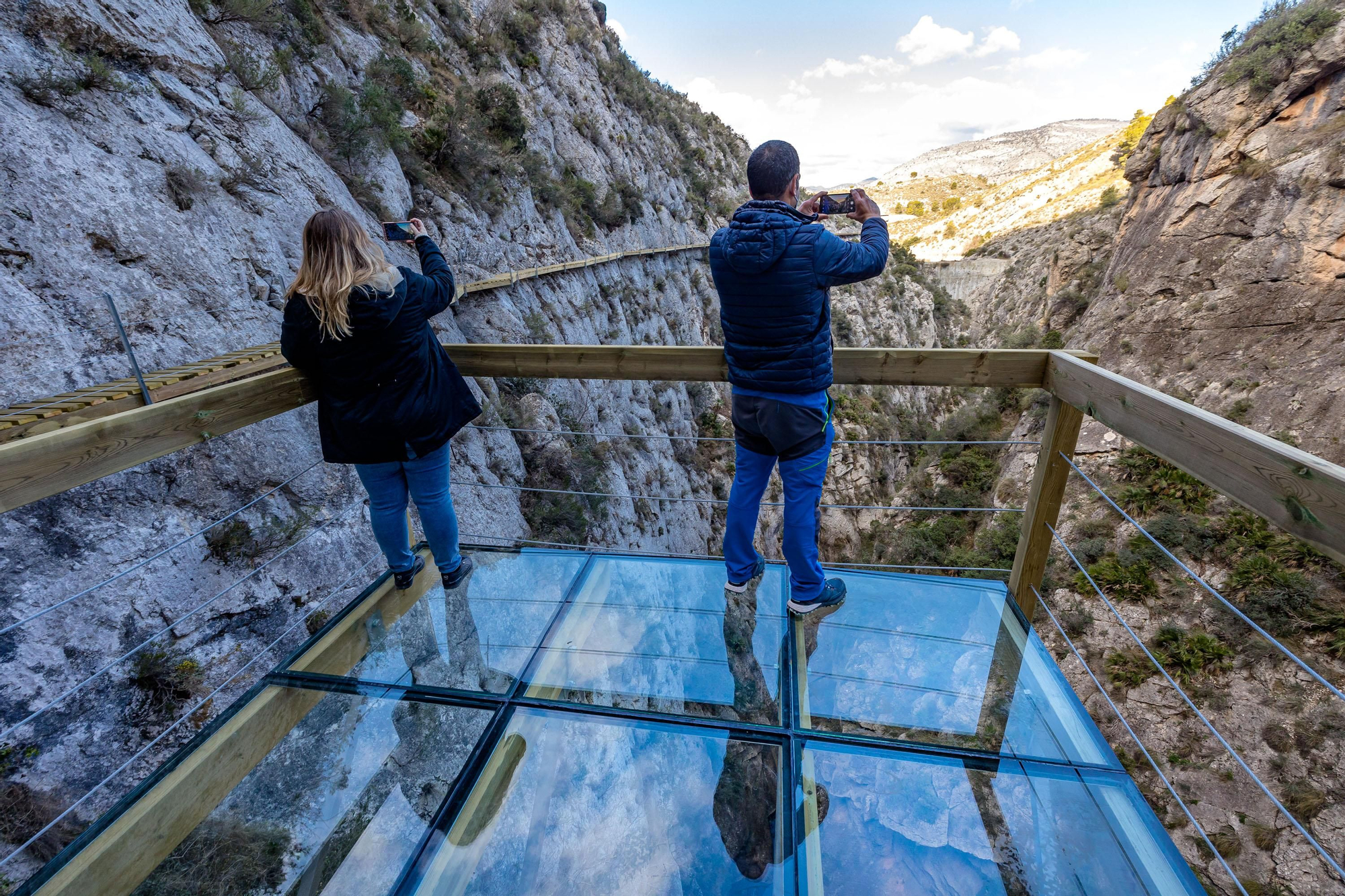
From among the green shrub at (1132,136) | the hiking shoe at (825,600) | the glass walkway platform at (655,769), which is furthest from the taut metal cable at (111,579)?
the green shrub at (1132,136)

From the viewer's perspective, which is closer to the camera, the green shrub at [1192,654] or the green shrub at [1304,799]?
the green shrub at [1304,799]

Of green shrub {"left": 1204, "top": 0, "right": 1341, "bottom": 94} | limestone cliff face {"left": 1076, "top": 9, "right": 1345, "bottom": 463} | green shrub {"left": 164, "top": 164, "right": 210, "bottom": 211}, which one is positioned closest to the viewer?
green shrub {"left": 164, "top": 164, "right": 210, "bottom": 211}

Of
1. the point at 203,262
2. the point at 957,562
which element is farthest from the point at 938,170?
the point at 203,262

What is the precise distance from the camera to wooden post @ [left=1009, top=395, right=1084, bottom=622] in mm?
2258

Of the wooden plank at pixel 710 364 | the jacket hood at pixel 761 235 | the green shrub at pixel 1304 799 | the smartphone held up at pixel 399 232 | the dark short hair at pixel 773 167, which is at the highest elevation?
the dark short hair at pixel 773 167

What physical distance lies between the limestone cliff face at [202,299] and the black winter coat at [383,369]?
80 cm

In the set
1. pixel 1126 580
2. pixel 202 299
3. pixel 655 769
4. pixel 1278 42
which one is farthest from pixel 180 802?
pixel 1278 42

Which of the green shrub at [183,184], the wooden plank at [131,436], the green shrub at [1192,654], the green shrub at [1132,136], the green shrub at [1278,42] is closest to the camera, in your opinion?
the wooden plank at [131,436]

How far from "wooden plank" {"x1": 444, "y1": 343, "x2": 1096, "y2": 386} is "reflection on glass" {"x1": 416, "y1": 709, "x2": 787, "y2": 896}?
4.72 ft

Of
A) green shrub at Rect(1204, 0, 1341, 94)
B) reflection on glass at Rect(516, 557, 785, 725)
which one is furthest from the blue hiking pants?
green shrub at Rect(1204, 0, 1341, 94)

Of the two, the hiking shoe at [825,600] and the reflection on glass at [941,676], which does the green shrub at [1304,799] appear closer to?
the reflection on glass at [941,676]

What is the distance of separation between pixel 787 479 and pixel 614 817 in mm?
1332

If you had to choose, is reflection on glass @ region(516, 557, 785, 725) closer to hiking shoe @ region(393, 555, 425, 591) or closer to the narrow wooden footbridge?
the narrow wooden footbridge

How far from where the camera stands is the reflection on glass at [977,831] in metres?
1.60
